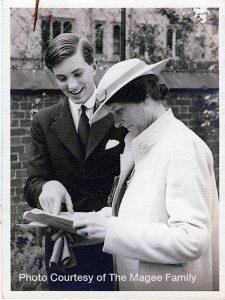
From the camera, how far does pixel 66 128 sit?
4992 mm

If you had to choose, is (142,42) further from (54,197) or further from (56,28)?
(54,197)

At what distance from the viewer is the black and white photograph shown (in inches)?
191

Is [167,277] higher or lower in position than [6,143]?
lower

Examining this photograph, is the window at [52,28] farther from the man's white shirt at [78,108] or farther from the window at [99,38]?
the man's white shirt at [78,108]

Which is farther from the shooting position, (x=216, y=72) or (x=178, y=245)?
(x=216, y=72)

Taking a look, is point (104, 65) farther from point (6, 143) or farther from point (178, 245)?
point (178, 245)

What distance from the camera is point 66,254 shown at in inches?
196

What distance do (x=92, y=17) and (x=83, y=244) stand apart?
1.80 metres

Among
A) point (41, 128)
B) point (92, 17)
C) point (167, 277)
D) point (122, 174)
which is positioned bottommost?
point (167, 277)

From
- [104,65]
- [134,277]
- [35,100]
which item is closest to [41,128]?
[35,100]

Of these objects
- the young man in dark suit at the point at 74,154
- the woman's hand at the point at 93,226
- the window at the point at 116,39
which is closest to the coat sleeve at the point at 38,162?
the young man in dark suit at the point at 74,154

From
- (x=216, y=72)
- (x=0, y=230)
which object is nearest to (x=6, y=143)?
(x=0, y=230)

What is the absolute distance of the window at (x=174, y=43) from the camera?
4.95 meters

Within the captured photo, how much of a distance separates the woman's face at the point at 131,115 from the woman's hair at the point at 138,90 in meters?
0.04
